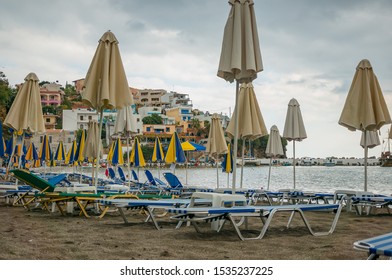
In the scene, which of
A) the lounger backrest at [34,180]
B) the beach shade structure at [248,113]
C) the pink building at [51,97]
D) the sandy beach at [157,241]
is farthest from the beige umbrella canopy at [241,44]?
the pink building at [51,97]

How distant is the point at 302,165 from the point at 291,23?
487 ft

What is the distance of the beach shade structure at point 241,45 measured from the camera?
19.9ft

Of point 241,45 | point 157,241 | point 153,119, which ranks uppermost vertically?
point 153,119

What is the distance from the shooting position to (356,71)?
886 cm

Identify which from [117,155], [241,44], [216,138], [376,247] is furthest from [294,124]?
[376,247]

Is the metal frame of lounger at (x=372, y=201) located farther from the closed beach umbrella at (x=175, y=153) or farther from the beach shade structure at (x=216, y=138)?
the closed beach umbrella at (x=175, y=153)

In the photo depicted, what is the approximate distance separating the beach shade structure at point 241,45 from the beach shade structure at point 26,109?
18.5 ft

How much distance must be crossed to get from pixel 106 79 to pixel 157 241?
331 cm

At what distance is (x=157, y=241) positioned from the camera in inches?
206

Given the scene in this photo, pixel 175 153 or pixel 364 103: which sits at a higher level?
pixel 364 103

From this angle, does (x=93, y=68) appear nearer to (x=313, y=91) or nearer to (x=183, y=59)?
(x=183, y=59)

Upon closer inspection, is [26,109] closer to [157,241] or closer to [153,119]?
[157,241]

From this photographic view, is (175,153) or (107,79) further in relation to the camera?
(175,153)
